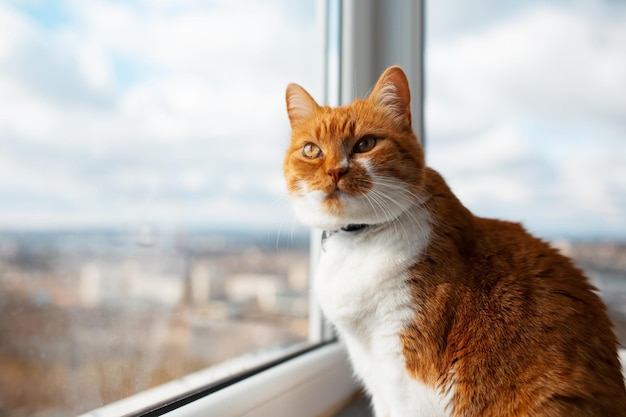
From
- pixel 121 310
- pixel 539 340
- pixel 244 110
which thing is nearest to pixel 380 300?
pixel 539 340

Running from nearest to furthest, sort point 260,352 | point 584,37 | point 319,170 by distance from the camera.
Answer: point 319,170, point 260,352, point 584,37

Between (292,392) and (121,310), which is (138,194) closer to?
(121,310)

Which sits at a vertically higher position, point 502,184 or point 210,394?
point 502,184

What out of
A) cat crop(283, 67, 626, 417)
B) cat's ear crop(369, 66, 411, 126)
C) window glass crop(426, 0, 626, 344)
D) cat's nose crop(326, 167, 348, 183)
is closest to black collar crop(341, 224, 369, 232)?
cat crop(283, 67, 626, 417)

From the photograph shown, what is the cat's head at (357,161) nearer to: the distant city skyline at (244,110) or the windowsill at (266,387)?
the distant city skyline at (244,110)

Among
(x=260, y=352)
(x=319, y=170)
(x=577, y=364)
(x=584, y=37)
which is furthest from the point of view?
(x=584, y=37)

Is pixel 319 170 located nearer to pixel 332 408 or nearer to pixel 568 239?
pixel 332 408

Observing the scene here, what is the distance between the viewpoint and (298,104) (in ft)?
3.70

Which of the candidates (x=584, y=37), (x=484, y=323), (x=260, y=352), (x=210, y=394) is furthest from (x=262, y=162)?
(x=584, y=37)

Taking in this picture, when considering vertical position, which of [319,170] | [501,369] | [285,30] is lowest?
[501,369]

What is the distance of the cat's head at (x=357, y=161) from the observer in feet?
3.07

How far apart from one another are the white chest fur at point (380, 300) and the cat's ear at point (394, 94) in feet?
0.66

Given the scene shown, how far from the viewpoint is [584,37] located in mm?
1515

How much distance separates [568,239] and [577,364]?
795mm
